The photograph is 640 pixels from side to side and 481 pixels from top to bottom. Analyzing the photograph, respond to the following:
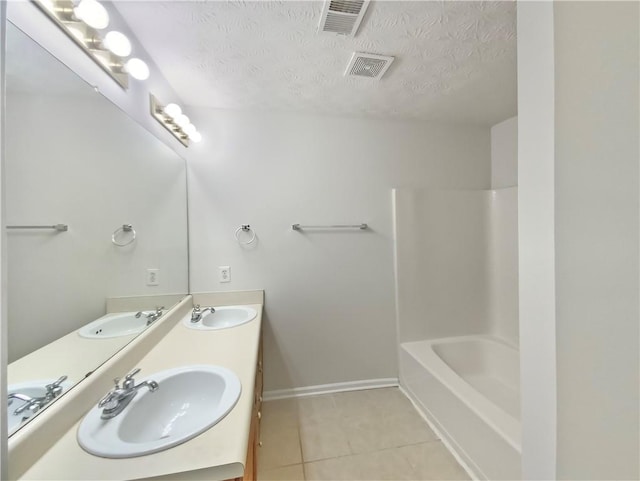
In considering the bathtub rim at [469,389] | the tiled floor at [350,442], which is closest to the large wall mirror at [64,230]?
the tiled floor at [350,442]

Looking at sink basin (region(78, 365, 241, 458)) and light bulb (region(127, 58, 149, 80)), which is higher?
light bulb (region(127, 58, 149, 80))

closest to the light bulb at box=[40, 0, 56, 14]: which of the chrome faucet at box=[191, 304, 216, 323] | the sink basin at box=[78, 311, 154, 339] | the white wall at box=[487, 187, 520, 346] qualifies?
the sink basin at box=[78, 311, 154, 339]

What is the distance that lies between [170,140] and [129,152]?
0.54 metres

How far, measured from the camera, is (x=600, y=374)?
0.57m

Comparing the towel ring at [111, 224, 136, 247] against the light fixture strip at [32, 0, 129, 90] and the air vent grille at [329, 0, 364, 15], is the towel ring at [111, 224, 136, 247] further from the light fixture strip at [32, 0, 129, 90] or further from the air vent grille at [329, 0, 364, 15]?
the air vent grille at [329, 0, 364, 15]

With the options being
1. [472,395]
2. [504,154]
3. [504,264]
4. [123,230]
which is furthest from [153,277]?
[504,154]

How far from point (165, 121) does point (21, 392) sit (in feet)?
5.11

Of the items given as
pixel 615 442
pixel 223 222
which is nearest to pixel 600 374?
pixel 615 442

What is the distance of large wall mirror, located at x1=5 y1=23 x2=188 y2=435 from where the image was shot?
69cm

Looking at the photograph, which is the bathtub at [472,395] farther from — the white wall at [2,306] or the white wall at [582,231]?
the white wall at [2,306]

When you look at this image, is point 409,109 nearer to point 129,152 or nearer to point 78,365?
point 129,152

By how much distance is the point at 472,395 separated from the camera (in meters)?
1.55

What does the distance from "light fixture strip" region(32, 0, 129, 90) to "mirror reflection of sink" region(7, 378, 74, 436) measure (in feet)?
3.64

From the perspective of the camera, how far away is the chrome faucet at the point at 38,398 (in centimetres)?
67
